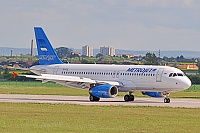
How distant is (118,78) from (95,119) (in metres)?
26.7

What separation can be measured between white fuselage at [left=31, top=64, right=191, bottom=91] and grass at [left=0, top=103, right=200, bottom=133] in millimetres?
12715

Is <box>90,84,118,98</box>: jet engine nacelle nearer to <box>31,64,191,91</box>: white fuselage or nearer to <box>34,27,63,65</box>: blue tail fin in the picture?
<box>31,64,191,91</box>: white fuselage

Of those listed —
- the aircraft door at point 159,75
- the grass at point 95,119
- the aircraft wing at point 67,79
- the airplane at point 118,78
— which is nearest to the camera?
the grass at point 95,119

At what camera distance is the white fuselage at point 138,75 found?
63156mm

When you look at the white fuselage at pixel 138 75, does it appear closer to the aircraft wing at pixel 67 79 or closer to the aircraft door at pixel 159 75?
the aircraft door at pixel 159 75

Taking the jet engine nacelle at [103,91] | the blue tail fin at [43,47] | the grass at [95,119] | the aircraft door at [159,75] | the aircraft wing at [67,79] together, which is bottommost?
the grass at [95,119]

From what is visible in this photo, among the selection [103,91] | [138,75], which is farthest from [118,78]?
[103,91]

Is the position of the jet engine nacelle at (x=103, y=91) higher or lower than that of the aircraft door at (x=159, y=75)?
lower

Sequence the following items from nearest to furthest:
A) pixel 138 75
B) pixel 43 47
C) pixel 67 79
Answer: pixel 138 75
pixel 67 79
pixel 43 47

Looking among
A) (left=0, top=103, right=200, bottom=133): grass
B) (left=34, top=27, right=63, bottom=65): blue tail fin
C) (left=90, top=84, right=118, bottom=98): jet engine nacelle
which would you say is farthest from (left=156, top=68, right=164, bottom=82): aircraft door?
(left=34, top=27, right=63, bottom=65): blue tail fin

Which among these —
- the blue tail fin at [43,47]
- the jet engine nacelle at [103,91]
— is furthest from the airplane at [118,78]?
the blue tail fin at [43,47]

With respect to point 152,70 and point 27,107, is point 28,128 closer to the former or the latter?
point 27,107

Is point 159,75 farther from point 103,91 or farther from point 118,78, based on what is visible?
point 103,91

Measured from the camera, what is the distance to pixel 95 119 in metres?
39.9
